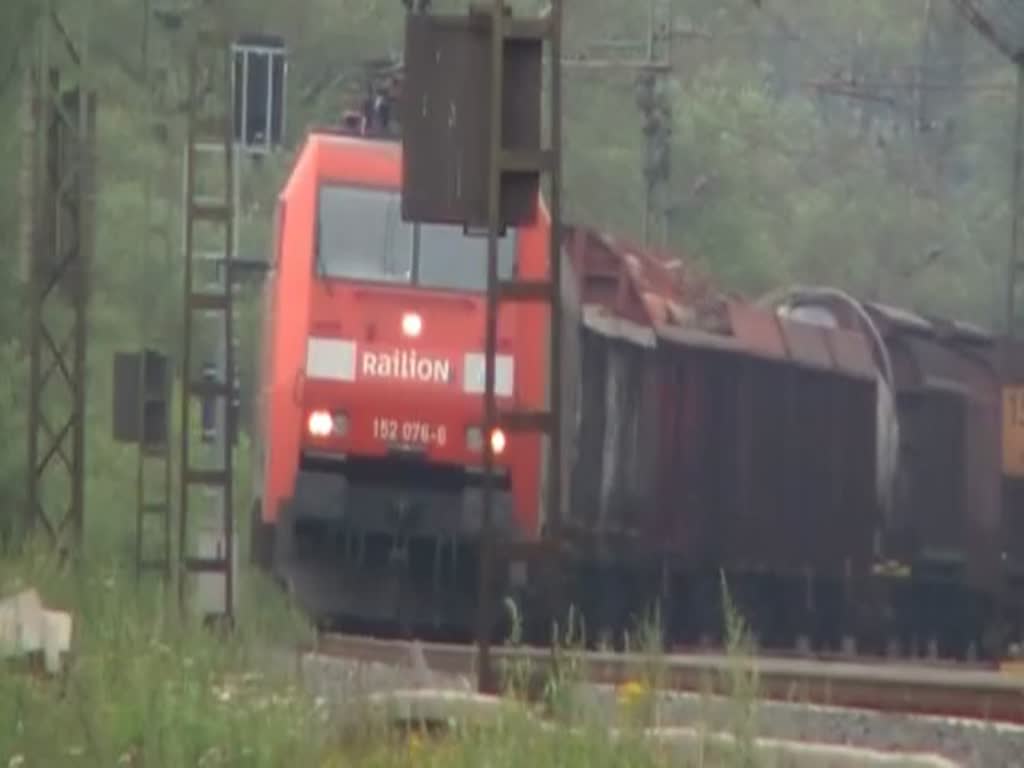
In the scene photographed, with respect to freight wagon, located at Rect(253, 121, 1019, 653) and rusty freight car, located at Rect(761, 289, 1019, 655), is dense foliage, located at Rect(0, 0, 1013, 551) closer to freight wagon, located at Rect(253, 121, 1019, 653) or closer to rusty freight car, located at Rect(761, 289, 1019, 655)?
rusty freight car, located at Rect(761, 289, 1019, 655)

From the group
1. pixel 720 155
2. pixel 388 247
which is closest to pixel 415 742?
pixel 388 247

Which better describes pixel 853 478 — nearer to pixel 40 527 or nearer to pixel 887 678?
pixel 40 527

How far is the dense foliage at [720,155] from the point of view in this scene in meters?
32.4

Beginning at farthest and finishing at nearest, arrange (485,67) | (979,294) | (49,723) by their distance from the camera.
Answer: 1. (979,294)
2. (485,67)
3. (49,723)

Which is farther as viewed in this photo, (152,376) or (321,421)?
(152,376)

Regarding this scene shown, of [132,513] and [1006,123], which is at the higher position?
[1006,123]

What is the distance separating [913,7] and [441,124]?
54.9m

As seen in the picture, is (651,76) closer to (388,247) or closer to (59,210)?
(59,210)

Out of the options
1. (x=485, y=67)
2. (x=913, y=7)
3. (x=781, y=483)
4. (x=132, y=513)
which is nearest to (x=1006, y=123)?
(x=913, y=7)

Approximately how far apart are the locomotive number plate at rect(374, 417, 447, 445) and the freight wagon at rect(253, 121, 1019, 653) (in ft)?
0.06

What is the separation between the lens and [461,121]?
9938mm

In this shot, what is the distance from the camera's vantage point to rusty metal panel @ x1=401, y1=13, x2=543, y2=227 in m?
9.91

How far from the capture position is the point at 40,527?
2222 centimetres

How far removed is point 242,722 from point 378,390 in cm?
1138
